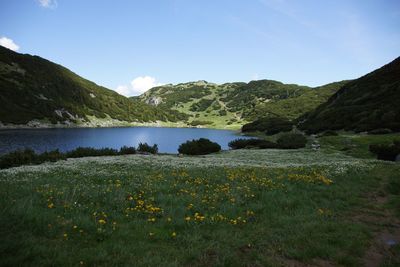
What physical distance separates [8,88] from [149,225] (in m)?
181

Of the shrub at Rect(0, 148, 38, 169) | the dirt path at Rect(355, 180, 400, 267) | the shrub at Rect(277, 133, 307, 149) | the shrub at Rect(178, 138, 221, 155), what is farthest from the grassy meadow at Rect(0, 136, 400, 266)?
the shrub at Rect(277, 133, 307, 149)

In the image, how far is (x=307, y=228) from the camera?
10719 mm

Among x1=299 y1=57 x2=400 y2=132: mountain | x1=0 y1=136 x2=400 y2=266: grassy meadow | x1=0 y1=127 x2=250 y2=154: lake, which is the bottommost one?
x1=0 y1=127 x2=250 y2=154: lake

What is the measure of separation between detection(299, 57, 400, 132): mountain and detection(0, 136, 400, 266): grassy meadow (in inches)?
1749

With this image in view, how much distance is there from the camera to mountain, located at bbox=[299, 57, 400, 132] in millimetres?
56644

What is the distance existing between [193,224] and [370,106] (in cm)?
7121

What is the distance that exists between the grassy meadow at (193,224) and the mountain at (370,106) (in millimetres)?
44427

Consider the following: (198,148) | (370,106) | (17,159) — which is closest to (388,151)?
(198,148)

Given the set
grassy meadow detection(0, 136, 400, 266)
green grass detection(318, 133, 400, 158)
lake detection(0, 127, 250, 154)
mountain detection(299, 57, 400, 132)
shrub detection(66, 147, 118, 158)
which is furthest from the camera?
lake detection(0, 127, 250, 154)

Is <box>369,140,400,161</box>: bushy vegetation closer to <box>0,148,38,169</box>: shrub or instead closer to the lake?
<box>0,148,38,169</box>: shrub

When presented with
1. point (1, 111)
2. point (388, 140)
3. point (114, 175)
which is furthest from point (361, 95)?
point (1, 111)

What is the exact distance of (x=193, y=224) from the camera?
10383mm

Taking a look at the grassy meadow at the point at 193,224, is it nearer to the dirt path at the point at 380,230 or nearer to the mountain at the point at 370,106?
the dirt path at the point at 380,230

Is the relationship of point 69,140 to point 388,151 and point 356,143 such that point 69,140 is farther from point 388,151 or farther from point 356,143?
point 388,151
